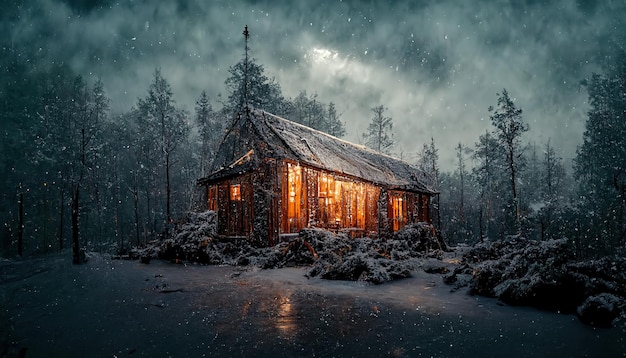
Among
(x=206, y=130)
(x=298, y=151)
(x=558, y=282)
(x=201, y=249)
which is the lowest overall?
(x=201, y=249)

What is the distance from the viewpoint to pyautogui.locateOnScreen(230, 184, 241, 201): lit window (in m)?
16.7

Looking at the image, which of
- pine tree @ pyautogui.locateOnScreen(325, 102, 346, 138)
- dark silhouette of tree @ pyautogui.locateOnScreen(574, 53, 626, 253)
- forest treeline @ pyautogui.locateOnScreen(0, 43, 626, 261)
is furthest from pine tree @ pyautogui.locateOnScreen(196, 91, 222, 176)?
dark silhouette of tree @ pyautogui.locateOnScreen(574, 53, 626, 253)

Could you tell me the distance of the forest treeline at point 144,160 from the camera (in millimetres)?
27516

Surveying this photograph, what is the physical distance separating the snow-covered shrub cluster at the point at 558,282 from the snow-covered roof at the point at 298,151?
30.9ft

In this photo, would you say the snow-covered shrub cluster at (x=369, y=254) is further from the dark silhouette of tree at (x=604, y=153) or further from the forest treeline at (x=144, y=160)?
the dark silhouette of tree at (x=604, y=153)

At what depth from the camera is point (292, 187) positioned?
626 inches

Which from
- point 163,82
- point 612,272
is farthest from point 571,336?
point 163,82

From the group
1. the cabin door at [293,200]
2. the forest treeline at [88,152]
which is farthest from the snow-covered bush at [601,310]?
the forest treeline at [88,152]

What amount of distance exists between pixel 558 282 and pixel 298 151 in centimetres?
1125

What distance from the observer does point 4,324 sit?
15.8ft

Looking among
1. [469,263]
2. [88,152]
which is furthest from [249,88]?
[469,263]

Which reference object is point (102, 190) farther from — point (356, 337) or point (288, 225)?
point (356, 337)

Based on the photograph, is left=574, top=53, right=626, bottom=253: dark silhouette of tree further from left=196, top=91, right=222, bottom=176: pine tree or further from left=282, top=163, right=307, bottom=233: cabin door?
left=196, top=91, right=222, bottom=176: pine tree

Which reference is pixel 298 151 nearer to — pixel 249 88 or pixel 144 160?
pixel 249 88
